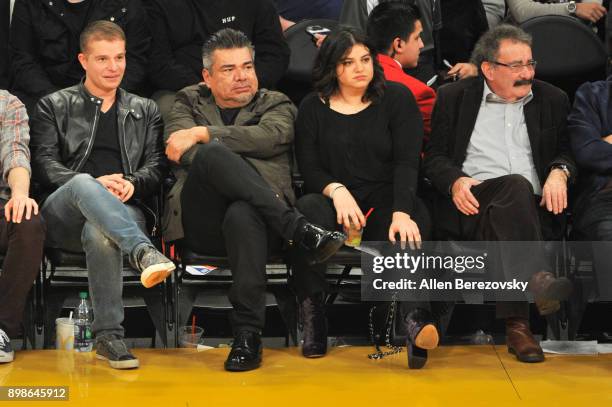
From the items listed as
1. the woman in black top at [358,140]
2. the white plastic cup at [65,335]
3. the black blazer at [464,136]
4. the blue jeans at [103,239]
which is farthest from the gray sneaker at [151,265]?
the black blazer at [464,136]

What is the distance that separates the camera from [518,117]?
5.20 metres

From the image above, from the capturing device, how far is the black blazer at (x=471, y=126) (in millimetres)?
5121

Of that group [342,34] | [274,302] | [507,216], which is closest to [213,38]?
[342,34]

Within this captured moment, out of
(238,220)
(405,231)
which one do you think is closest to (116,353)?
(238,220)

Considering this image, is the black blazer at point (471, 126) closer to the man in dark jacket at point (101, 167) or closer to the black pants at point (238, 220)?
the black pants at point (238, 220)

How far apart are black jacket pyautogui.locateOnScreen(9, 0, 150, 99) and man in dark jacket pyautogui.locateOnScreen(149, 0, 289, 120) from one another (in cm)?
10

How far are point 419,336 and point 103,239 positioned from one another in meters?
1.31

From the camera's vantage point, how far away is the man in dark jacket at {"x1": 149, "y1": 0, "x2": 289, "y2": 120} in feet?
18.8

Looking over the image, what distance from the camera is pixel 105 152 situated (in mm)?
5141

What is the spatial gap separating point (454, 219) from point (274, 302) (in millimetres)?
889

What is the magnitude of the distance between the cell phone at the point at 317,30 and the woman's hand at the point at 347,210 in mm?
1391

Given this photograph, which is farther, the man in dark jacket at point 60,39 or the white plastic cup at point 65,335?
the man in dark jacket at point 60,39

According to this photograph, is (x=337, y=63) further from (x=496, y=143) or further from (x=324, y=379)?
(x=324, y=379)

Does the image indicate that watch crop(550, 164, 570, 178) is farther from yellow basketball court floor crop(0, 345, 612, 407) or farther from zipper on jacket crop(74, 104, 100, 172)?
zipper on jacket crop(74, 104, 100, 172)
